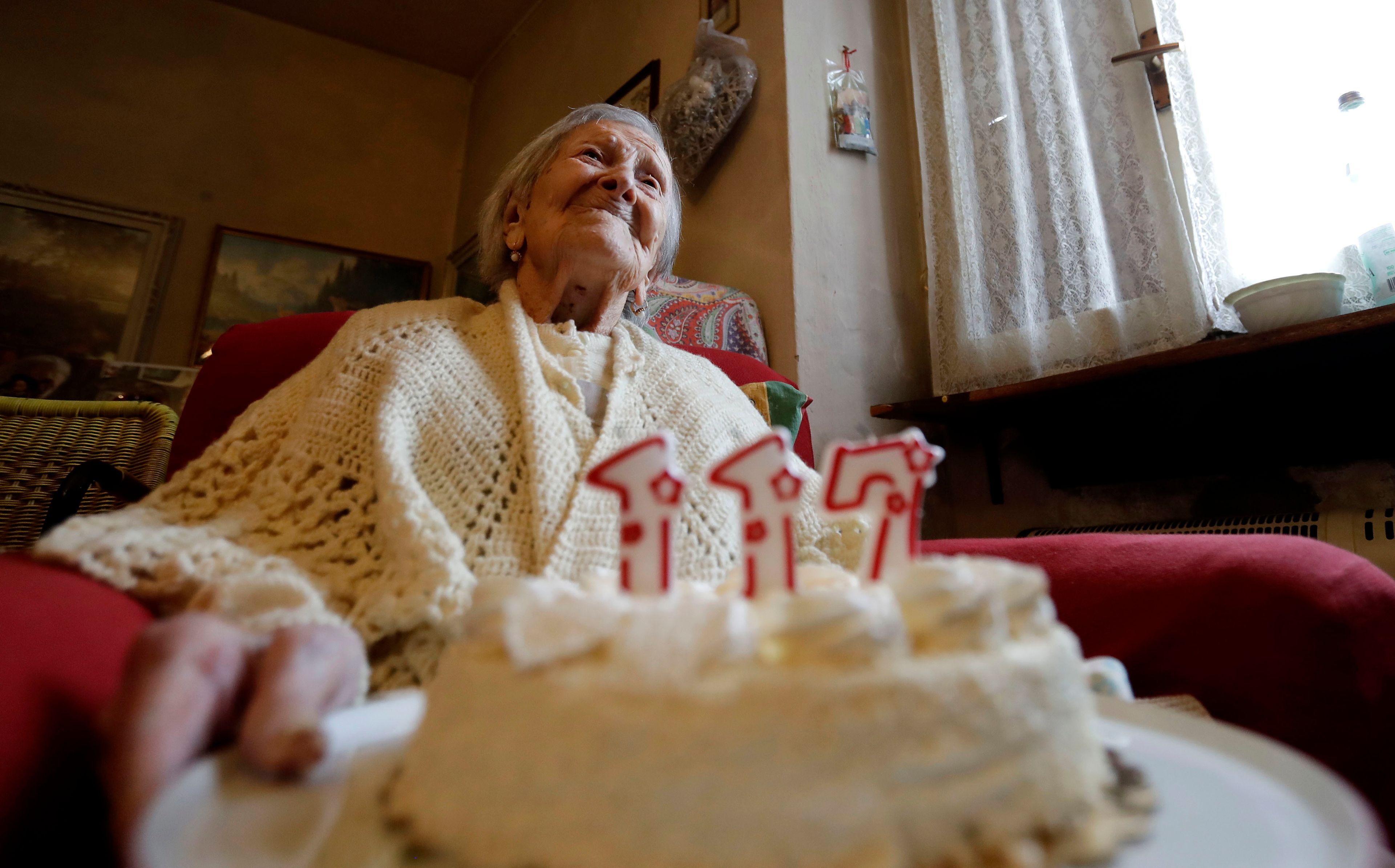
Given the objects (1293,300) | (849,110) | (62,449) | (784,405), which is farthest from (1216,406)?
(62,449)

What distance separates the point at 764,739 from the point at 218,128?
370cm

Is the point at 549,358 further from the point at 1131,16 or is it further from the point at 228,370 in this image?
the point at 1131,16

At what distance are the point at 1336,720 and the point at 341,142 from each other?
3.78 meters

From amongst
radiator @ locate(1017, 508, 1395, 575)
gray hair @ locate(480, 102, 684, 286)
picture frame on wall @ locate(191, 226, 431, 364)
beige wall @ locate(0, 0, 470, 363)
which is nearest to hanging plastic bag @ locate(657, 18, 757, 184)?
gray hair @ locate(480, 102, 684, 286)

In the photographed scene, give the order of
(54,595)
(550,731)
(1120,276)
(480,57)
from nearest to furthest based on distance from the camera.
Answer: (550,731) < (54,595) < (1120,276) < (480,57)

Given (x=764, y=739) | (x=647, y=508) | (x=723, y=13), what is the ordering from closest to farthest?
(x=764, y=739), (x=647, y=508), (x=723, y=13)

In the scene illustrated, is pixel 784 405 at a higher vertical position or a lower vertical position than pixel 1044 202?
lower

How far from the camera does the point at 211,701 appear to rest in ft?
1.23

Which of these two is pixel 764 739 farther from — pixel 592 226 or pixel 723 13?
pixel 723 13

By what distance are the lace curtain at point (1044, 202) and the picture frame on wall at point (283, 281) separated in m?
2.22

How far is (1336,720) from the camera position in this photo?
1.81ft

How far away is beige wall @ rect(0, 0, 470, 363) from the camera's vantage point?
2.75 metres

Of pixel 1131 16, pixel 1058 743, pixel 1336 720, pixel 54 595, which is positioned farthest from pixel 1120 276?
pixel 54 595

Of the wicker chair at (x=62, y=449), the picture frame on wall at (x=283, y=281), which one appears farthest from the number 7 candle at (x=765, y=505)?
the picture frame on wall at (x=283, y=281)
